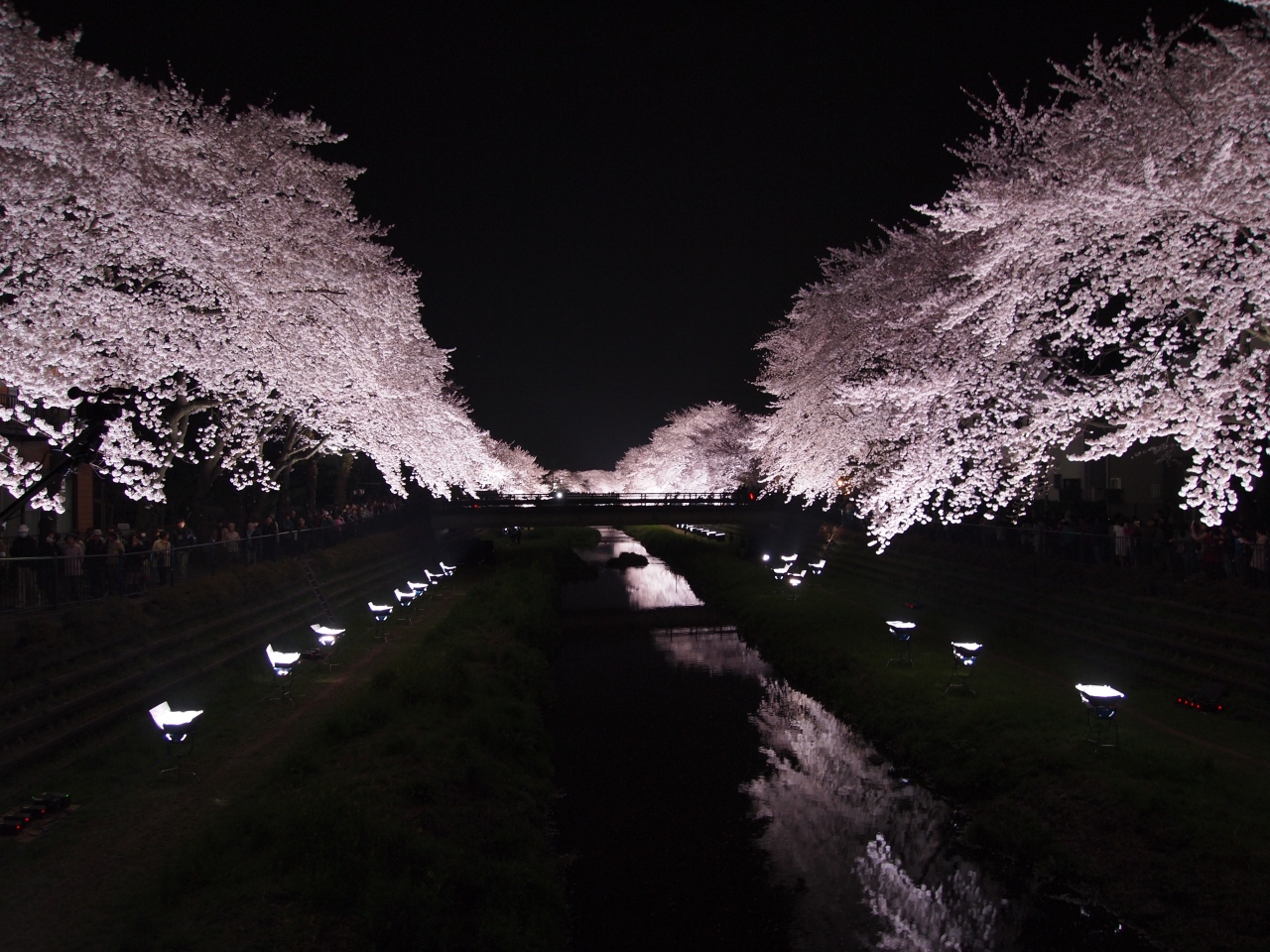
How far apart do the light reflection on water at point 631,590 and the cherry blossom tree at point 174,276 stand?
1260cm

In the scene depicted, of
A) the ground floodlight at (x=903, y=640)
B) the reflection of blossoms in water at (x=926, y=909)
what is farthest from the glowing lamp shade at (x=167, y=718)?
the ground floodlight at (x=903, y=640)

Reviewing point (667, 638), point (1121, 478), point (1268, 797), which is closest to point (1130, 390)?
point (1268, 797)

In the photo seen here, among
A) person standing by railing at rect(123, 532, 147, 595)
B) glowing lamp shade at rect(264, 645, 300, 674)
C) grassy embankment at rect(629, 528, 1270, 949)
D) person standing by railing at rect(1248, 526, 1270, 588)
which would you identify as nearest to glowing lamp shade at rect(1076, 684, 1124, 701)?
grassy embankment at rect(629, 528, 1270, 949)

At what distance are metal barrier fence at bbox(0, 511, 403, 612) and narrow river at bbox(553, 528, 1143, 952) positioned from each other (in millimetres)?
7579

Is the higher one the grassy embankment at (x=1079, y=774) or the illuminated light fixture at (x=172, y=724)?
the illuminated light fixture at (x=172, y=724)

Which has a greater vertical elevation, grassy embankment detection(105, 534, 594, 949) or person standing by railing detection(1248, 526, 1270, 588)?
person standing by railing detection(1248, 526, 1270, 588)

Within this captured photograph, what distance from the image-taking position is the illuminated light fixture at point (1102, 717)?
1093 centimetres

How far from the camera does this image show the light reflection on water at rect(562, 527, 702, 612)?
3316cm

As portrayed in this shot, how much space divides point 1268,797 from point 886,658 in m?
8.58

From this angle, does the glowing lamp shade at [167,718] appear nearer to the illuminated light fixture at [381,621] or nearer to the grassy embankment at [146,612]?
the grassy embankment at [146,612]

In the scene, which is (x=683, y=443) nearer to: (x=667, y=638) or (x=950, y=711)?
(x=667, y=638)

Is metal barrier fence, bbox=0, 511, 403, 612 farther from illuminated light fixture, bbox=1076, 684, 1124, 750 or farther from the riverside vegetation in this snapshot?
illuminated light fixture, bbox=1076, 684, 1124, 750

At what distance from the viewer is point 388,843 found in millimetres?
8516

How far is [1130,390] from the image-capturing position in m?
11.9
